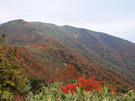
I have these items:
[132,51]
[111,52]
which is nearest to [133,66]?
[111,52]

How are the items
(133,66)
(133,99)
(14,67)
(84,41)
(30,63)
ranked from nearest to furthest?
(133,99), (14,67), (30,63), (133,66), (84,41)

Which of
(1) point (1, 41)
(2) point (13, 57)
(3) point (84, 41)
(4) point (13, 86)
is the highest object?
(1) point (1, 41)

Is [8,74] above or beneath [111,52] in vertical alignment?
above

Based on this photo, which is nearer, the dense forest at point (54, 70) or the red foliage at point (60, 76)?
the dense forest at point (54, 70)

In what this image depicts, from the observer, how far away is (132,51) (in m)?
180

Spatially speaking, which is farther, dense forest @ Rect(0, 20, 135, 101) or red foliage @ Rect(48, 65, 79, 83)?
red foliage @ Rect(48, 65, 79, 83)

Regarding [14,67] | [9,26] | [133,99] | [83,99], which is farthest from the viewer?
[9,26]

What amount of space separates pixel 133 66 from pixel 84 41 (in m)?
78.0

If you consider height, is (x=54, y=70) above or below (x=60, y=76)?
below

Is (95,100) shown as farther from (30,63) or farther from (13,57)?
(30,63)

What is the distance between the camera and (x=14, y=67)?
10062mm

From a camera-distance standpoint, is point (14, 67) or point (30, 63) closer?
point (14, 67)

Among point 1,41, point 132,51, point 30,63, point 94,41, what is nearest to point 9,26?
point 30,63

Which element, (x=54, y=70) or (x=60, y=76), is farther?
(x=54, y=70)
